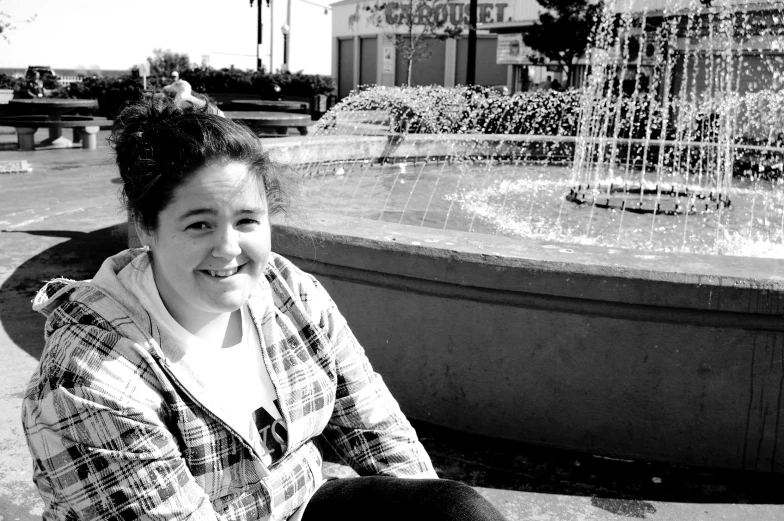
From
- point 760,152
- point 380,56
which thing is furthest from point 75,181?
point 380,56

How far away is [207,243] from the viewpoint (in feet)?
4.95

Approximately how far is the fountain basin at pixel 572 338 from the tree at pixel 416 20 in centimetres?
3329

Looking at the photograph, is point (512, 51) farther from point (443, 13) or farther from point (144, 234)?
point (144, 234)

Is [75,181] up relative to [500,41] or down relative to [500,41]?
down

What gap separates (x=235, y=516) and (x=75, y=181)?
9.31m

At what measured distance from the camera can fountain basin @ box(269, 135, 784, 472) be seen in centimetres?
269

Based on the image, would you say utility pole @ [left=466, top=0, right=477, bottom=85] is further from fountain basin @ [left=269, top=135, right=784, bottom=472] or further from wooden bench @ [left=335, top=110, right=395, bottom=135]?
fountain basin @ [left=269, top=135, right=784, bottom=472]

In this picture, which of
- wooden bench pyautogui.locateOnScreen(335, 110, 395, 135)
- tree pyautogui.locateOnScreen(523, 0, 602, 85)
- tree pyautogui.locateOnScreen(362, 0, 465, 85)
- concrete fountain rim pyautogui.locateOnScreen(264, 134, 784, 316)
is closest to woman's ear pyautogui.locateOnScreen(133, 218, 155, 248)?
concrete fountain rim pyautogui.locateOnScreen(264, 134, 784, 316)

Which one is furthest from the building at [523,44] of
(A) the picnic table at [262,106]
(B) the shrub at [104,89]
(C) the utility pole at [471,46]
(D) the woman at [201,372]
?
(B) the shrub at [104,89]

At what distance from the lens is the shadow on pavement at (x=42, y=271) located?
4.11m

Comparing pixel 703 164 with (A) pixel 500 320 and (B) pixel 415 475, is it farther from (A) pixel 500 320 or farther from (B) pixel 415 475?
(B) pixel 415 475

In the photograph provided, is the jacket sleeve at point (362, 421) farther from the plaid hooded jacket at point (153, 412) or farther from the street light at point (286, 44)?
the street light at point (286, 44)

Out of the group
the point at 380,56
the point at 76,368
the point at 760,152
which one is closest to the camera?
the point at 76,368

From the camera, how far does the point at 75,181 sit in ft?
32.4
